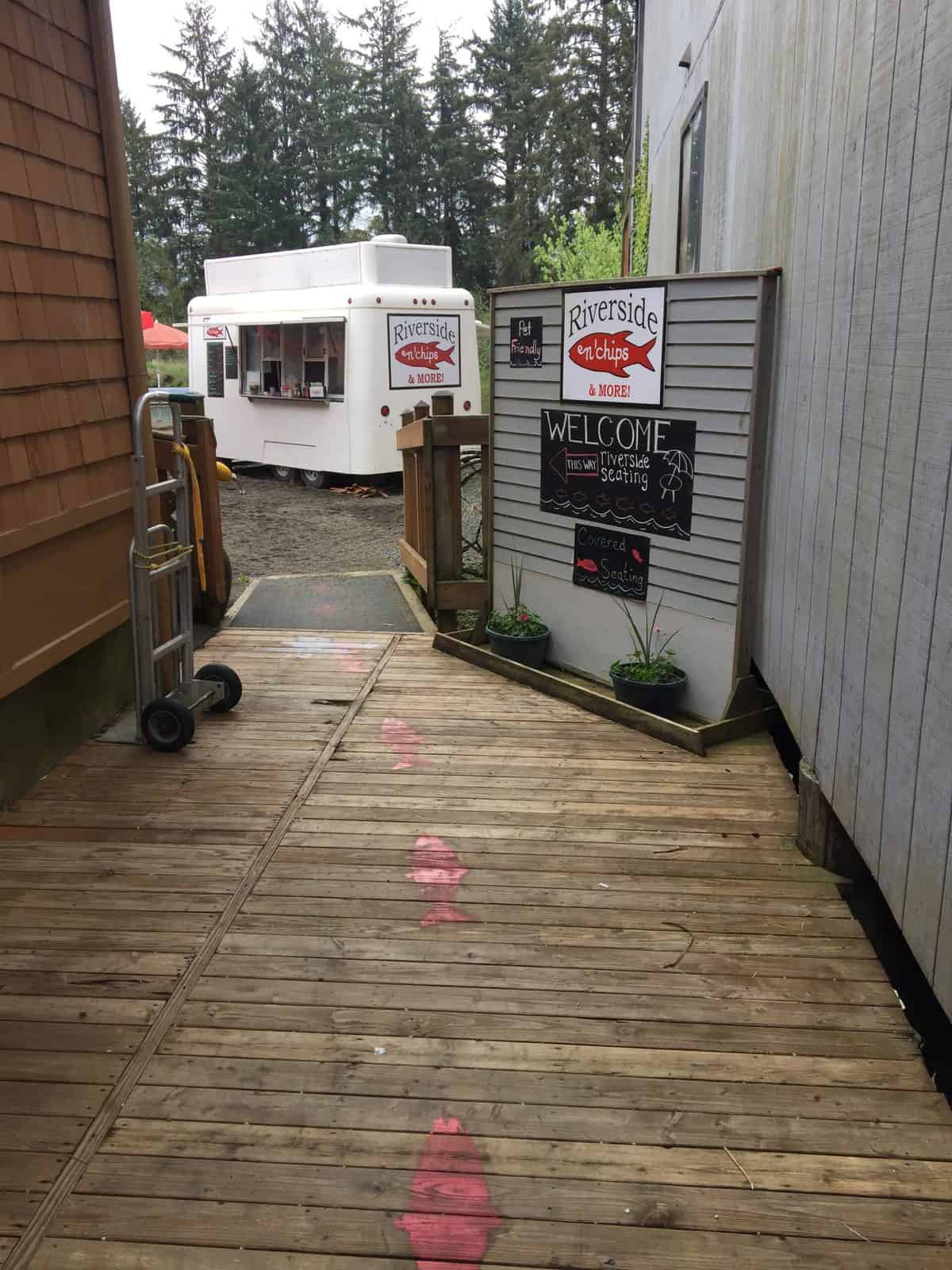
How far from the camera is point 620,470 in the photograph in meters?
5.09

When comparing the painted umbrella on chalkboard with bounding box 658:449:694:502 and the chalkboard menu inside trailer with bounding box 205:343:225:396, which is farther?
the chalkboard menu inside trailer with bounding box 205:343:225:396

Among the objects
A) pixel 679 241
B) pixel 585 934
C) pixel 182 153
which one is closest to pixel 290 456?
pixel 679 241

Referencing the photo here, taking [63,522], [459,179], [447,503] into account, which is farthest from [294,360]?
[459,179]

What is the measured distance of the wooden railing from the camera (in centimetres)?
620

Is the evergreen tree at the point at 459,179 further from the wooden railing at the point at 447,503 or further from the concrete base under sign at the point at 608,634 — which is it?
the concrete base under sign at the point at 608,634

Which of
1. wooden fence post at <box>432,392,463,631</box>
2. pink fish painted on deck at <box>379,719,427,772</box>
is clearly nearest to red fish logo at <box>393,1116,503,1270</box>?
pink fish painted on deck at <box>379,719,427,772</box>

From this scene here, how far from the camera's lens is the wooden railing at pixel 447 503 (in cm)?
620

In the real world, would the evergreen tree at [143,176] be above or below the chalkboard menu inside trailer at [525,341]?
above

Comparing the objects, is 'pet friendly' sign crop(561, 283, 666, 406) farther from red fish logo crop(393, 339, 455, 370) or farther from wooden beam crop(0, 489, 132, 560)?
red fish logo crop(393, 339, 455, 370)

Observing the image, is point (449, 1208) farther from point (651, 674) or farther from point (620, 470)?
point (620, 470)

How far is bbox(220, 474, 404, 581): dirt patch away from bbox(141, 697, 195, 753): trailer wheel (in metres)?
3.02

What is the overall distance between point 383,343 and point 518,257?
26.9 metres

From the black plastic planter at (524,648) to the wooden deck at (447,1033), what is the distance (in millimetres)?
1480

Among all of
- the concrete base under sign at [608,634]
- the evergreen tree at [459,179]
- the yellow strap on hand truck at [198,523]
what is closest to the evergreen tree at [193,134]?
the evergreen tree at [459,179]
